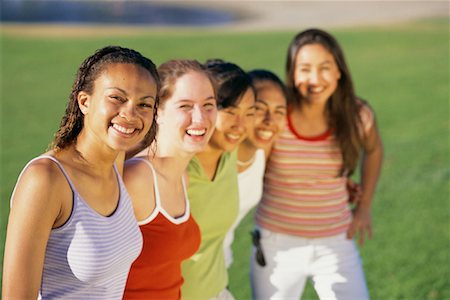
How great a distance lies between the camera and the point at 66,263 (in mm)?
2232

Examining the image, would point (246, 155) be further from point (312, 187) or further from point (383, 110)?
point (383, 110)

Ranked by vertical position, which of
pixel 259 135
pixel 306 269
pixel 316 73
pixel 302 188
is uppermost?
pixel 316 73

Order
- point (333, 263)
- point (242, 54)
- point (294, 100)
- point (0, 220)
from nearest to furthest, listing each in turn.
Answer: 1. point (333, 263)
2. point (294, 100)
3. point (0, 220)
4. point (242, 54)

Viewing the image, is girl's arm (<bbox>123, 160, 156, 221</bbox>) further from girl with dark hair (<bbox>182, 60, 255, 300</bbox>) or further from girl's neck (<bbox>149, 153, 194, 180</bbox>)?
girl with dark hair (<bbox>182, 60, 255, 300</bbox>)

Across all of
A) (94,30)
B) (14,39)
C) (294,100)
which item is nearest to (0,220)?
(294,100)

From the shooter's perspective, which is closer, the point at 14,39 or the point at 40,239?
the point at 40,239

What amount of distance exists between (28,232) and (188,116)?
3.53ft

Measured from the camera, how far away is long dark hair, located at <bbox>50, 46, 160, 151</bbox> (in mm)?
2350

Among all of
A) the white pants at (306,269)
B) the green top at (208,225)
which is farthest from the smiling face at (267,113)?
the white pants at (306,269)

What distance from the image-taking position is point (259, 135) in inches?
145

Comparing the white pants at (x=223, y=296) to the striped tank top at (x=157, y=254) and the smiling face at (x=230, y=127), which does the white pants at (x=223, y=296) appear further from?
the smiling face at (x=230, y=127)

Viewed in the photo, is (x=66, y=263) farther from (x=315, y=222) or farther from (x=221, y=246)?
(x=315, y=222)

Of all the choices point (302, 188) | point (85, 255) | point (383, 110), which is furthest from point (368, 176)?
point (383, 110)

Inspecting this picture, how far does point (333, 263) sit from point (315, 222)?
0.26m
